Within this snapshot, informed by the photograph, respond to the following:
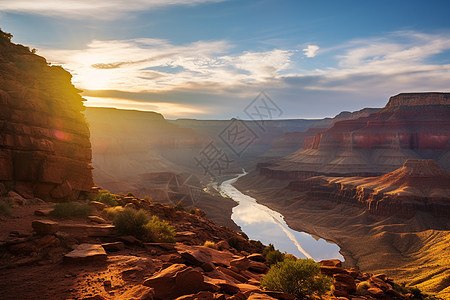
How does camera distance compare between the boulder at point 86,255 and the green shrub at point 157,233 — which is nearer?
the boulder at point 86,255

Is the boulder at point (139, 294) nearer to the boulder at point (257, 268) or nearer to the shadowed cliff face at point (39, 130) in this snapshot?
the boulder at point (257, 268)

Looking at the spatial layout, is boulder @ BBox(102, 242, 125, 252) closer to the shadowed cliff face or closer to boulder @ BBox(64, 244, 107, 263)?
boulder @ BBox(64, 244, 107, 263)

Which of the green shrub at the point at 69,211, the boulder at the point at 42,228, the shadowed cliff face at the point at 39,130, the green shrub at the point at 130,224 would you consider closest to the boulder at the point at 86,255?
the boulder at the point at 42,228

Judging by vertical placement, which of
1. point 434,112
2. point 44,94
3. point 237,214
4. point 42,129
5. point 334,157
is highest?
point 434,112

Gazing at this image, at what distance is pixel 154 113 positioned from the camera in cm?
18675

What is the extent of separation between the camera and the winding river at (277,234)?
157 ft

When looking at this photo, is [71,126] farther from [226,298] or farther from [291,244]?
[291,244]

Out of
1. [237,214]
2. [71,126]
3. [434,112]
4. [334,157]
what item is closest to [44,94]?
[71,126]

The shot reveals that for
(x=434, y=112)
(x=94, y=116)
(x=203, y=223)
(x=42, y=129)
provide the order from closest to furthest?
(x=42, y=129) → (x=203, y=223) → (x=434, y=112) → (x=94, y=116)

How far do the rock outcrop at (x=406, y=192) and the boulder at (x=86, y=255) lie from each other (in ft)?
212

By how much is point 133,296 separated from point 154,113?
18853 centimetres

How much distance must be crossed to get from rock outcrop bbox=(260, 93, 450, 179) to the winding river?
1550 inches

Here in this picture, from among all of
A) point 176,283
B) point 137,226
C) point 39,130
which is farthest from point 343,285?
point 39,130

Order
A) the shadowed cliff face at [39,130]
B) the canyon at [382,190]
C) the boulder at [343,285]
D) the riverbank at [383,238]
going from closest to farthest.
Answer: the boulder at [343,285], the shadowed cliff face at [39,130], the riverbank at [383,238], the canyon at [382,190]
